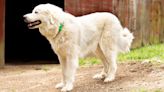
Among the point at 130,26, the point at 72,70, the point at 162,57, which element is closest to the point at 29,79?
the point at 72,70

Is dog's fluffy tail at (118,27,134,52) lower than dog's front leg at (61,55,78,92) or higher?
higher

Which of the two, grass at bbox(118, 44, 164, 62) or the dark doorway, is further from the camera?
the dark doorway

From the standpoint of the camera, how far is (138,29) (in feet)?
47.3

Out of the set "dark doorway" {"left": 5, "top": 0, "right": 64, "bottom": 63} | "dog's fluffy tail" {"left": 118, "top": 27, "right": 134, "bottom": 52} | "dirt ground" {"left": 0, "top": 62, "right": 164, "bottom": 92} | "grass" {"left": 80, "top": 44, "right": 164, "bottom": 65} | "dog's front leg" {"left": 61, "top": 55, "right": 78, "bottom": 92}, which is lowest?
"dark doorway" {"left": 5, "top": 0, "right": 64, "bottom": 63}

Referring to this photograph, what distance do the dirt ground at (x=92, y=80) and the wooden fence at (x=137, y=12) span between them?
203 cm

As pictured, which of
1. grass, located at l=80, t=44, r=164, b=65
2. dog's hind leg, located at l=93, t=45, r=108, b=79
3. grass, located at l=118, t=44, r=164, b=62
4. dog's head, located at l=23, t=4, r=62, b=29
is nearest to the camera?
dog's head, located at l=23, t=4, r=62, b=29

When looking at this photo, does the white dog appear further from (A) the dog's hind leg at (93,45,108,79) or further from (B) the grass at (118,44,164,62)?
(B) the grass at (118,44,164,62)

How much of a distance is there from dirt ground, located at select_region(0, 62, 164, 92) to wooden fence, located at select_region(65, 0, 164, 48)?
79.9 inches

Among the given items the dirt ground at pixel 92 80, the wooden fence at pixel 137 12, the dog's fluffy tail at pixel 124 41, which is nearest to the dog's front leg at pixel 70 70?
Answer: the dirt ground at pixel 92 80

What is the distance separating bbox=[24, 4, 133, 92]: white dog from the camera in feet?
28.5

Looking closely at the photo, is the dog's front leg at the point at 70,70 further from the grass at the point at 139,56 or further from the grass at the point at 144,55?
the grass at the point at 139,56

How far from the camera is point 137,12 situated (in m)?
14.3

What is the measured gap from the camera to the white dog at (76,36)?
8.68 meters

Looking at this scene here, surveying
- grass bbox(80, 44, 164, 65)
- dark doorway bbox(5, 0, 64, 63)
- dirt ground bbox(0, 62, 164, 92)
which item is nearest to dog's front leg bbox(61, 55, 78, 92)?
dirt ground bbox(0, 62, 164, 92)
